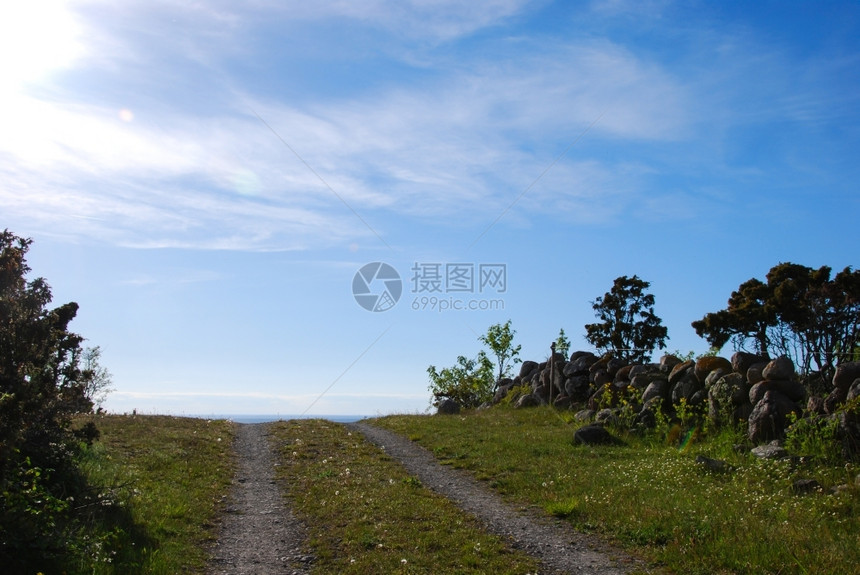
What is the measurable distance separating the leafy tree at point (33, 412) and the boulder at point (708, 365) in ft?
62.9

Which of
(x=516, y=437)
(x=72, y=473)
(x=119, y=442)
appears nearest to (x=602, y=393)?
(x=516, y=437)

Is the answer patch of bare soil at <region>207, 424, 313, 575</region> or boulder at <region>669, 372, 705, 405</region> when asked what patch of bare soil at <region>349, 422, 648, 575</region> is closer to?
patch of bare soil at <region>207, 424, 313, 575</region>

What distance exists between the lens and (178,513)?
13906 millimetres

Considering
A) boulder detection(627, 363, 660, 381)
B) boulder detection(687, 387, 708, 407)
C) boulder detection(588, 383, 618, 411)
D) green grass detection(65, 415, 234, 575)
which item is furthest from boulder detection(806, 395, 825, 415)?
green grass detection(65, 415, 234, 575)

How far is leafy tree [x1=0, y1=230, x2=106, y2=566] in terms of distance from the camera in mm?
9688

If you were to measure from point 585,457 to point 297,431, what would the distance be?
13.4 m

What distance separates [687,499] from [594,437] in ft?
27.8

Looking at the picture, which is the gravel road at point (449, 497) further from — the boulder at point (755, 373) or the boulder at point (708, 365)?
the boulder at point (708, 365)

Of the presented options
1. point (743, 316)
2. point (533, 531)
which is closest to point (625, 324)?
point (743, 316)

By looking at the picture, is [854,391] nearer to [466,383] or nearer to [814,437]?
[814,437]

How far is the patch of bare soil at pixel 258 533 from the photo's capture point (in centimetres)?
1112

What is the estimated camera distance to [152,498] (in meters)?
14.8

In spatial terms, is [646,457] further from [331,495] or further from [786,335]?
[786,335]

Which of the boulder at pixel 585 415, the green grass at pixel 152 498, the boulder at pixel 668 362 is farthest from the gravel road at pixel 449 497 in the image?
the boulder at pixel 668 362
